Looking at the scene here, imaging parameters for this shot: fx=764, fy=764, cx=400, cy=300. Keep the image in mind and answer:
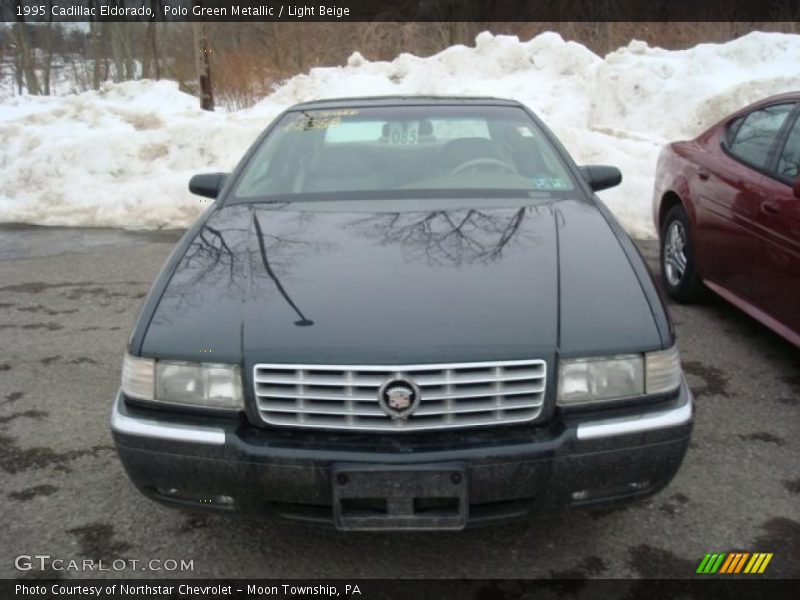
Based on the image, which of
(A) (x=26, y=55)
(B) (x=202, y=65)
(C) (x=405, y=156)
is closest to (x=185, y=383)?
(C) (x=405, y=156)

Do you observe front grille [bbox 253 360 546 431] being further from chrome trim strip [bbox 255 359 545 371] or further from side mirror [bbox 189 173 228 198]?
side mirror [bbox 189 173 228 198]

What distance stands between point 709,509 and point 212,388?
188 cm

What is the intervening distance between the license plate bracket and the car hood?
0.31m

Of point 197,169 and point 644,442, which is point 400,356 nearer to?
point 644,442

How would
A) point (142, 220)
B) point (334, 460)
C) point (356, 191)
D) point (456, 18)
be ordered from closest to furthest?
point (334, 460), point (356, 191), point (142, 220), point (456, 18)

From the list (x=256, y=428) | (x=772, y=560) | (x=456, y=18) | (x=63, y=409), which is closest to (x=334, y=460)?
(x=256, y=428)

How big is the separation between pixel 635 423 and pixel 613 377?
5.9 inches

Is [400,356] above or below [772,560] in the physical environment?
above

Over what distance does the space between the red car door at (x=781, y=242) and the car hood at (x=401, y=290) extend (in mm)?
1347

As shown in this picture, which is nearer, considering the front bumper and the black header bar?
the front bumper

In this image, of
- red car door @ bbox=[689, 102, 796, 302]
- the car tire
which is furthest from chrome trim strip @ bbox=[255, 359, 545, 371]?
the car tire

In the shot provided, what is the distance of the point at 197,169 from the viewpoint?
379 inches

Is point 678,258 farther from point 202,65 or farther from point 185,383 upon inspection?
point 202,65

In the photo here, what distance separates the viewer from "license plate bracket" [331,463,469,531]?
2.12m
